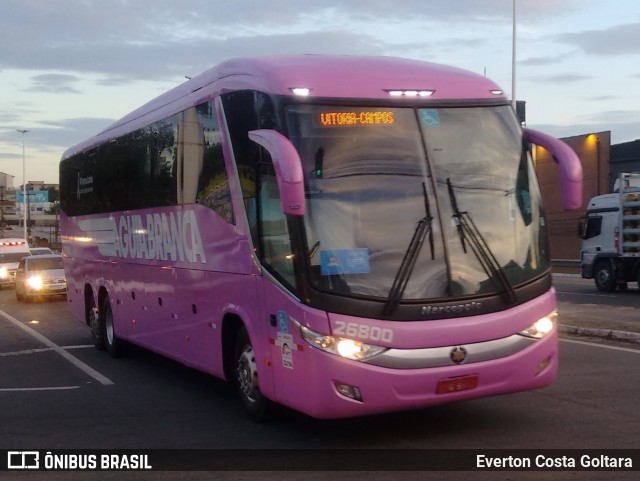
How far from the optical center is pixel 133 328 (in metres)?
13.2

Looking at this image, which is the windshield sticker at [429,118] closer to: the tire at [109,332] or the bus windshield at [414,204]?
the bus windshield at [414,204]

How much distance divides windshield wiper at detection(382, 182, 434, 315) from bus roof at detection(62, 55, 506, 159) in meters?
1.03

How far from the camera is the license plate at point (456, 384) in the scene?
7422 mm

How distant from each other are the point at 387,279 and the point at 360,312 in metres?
0.36

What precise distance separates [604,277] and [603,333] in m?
13.3

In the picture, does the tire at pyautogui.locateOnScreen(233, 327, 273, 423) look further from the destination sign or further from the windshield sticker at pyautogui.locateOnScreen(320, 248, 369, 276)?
the destination sign

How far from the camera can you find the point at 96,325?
50.6 ft

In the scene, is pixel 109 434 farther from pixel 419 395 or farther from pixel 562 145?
pixel 562 145

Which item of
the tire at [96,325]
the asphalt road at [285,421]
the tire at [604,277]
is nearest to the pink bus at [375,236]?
the asphalt road at [285,421]

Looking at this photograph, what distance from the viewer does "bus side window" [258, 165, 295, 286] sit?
25.3 ft

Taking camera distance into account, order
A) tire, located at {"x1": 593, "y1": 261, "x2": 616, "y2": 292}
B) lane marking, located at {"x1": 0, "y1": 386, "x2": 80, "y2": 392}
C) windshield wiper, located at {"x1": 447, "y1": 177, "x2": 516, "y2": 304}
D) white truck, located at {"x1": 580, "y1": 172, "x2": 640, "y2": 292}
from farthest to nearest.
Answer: tire, located at {"x1": 593, "y1": 261, "x2": 616, "y2": 292}, white truck, located at {"x1": 580, "y1": 172, "x2": 640, "y2": 292}, lane marking, located at {"x1": 0, "y1": 386, "x2": 80, "y2": 392}, windshield wiper, located at {"x1": 447, "y1": 177, "x2": 516, "y2": 304}

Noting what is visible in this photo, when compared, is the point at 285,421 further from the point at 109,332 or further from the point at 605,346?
the point at 605,346

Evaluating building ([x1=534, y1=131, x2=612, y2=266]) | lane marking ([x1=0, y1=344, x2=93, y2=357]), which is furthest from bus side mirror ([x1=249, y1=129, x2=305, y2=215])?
building ([x1=534, y1=131, x2=612, y2=266])

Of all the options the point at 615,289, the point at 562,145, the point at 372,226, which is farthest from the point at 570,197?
the point at 615,289
